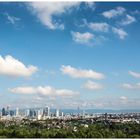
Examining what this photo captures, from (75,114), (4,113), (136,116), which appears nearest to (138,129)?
(136,116)

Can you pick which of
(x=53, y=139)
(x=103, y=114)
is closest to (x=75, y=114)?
(x=103, y=114)

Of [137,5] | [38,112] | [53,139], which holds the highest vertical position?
[137,5]

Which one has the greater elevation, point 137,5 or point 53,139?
point 137,5

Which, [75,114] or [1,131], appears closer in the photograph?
[1,131]

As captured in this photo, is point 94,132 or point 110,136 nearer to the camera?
point 110,136

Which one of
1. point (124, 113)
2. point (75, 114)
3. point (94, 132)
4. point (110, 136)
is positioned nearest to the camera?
point (110, 136)

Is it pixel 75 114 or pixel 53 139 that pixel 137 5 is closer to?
pixel 53 139

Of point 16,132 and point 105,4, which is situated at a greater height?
point 105,4

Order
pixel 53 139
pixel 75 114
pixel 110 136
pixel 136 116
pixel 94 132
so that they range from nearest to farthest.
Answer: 1. pixel 53 139
2. pixel 110 136
3. pixel 94 132
4. pixel 136 116
5. pixel 75 114

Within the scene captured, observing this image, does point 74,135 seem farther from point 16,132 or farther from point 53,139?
point 16,132
